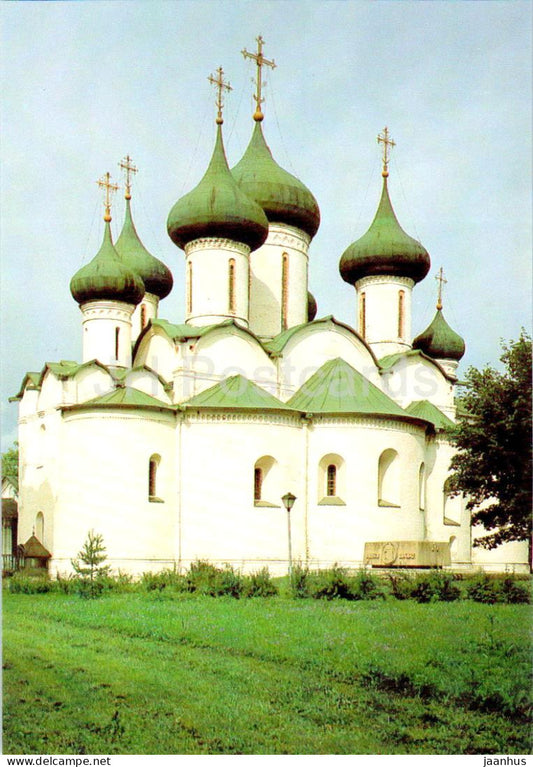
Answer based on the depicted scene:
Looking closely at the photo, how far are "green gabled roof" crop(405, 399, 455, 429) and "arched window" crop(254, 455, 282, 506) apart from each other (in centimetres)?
606

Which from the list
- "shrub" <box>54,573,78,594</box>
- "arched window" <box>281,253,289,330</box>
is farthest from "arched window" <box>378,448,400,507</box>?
"shrub" <box>54,573,78,594</box>

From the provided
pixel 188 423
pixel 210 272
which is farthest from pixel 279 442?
pixel 210 272

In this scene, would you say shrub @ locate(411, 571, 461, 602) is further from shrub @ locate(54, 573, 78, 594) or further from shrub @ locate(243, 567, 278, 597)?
shrub @ locate(54, 573, 78, 594)

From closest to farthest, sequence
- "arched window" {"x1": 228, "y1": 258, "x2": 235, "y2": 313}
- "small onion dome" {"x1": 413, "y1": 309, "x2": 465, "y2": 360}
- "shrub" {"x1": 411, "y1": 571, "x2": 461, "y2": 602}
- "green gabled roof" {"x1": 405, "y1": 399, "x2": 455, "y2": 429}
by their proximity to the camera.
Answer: "shrub" {"x1": 411, "y1": 571, "x2": 461, "y2": 602} → "arched window" {"x1": 228, "y1": 258, "x2": 235, "y2": 313} → "green gabled roof" {"x1": 405, "y1": 399, "x2": 455, "y2": 429} → "small onion dome" {"x1": 413, "y1": 309, "x2": 465, "y2": 360}

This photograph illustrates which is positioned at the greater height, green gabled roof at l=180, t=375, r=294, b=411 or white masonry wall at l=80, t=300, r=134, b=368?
white masonry wall at l=80, t=300, r=134, b=368

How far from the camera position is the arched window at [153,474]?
917 inches

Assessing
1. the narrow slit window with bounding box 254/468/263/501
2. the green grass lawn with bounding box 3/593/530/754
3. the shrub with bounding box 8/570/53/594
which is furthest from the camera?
the narrow slit window with bounding box 254/468/263/501

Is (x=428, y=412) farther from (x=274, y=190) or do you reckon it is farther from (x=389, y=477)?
(x=274, y=190)

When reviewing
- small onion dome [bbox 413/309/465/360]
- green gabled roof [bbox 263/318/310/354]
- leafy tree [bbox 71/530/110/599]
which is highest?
small onion dome [bbox 413/309/465/360]

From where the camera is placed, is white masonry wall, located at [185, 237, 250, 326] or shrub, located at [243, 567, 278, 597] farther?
white masonry wall, located at [185, 237, 250, 326]

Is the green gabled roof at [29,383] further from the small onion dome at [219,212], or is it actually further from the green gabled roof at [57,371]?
the small onion dome at [219,212]

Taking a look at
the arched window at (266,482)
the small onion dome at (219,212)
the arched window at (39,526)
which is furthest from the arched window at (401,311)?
the arched window at (39,526)

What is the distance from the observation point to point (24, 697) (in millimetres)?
9094

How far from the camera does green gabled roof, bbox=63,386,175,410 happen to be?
23005mm
